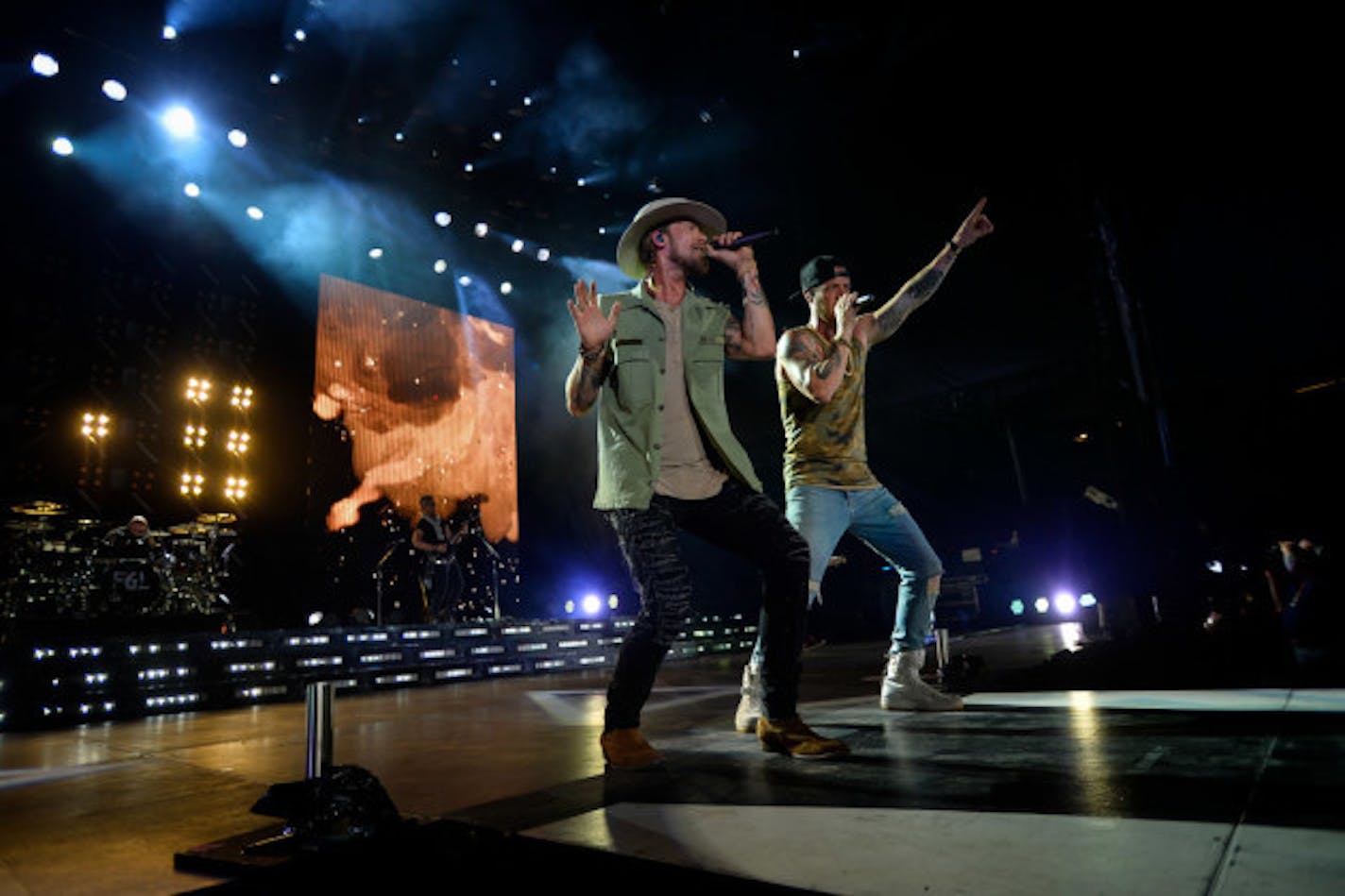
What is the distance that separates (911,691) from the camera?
11.3 feet

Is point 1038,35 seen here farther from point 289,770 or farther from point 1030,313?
point 289,770

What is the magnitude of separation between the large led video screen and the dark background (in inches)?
19.6

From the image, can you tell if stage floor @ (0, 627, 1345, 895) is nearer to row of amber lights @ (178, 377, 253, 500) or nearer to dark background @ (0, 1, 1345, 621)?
dark background @ (0, 1, 1345, 621)

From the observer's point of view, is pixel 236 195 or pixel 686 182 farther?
pixel 236 195

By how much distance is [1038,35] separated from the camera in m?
6.52

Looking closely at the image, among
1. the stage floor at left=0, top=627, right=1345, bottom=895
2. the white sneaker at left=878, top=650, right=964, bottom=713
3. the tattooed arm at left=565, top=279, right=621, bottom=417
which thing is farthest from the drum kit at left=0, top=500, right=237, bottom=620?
the white sneaker at left=878, top=650, right=964, bottom=713

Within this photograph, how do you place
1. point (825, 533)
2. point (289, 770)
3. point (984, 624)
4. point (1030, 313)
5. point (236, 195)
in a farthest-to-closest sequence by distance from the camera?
point (984, 624), point (1030, 313), point (236, 195), point (825, 533), point (289, 770)

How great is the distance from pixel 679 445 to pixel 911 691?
1.80 metres

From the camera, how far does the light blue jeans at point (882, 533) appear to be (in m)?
3.36

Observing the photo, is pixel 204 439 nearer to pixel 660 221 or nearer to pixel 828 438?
pixel 660 221

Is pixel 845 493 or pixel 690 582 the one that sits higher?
pixel 845 493

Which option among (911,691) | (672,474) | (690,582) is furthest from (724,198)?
(690,582)

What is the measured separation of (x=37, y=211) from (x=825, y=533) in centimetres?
1124

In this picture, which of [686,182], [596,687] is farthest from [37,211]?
[596,687]
